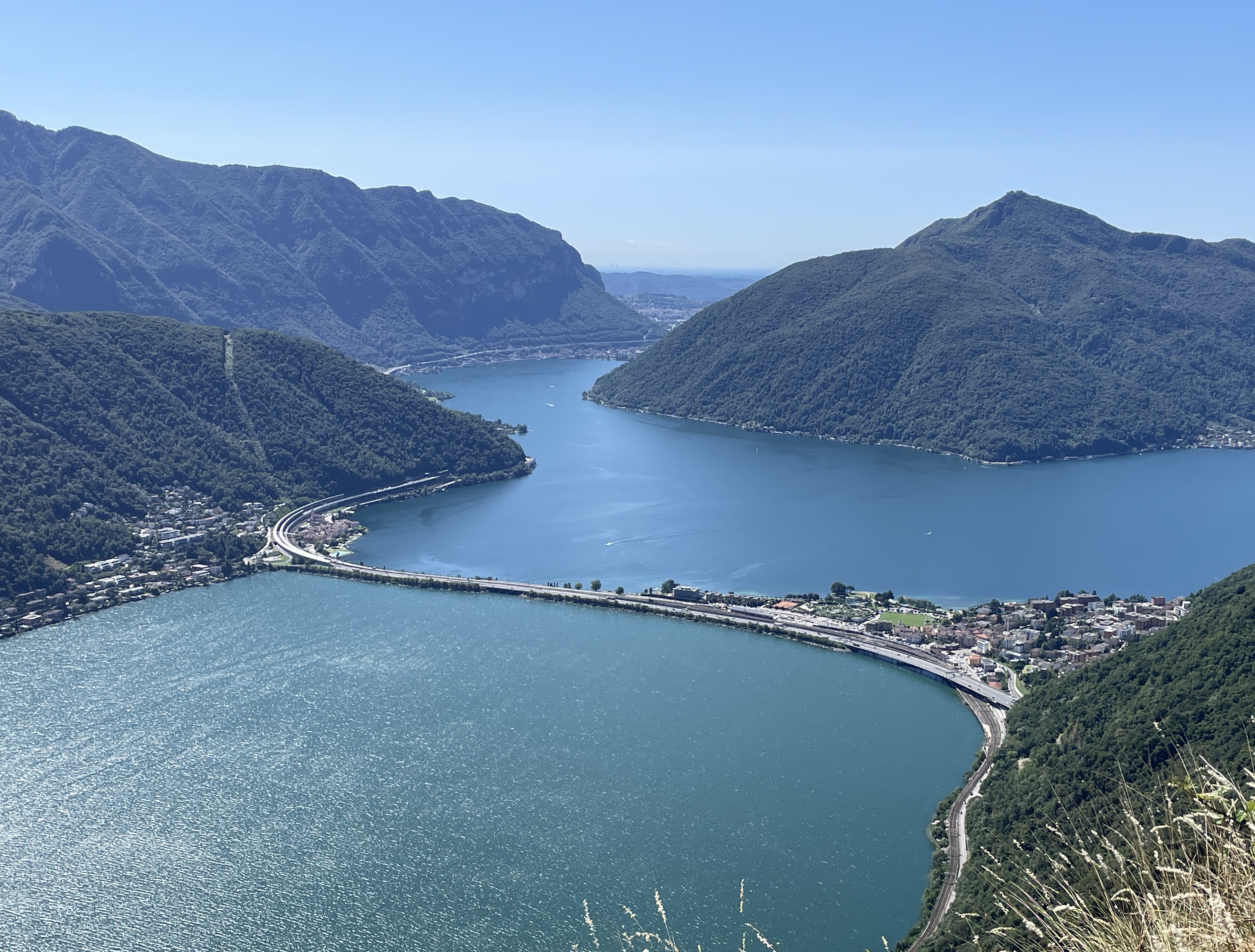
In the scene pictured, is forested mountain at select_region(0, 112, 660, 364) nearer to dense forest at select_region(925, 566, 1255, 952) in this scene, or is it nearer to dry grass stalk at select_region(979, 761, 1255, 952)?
dense forest at select_region(925, 566, 1255, 952)

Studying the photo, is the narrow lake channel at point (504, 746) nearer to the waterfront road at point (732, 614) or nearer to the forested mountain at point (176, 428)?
the waterfront road at point (732, 614)

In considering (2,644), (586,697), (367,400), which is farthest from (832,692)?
(367,400)

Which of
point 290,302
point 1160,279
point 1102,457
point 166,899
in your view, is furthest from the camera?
point 290,302

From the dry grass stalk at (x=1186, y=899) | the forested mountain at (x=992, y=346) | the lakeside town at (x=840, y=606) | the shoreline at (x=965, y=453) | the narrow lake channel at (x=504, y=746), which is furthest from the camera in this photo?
the forested mountain at (x=992, y=346)

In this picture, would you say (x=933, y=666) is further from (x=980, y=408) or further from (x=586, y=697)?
(x=980, y=408)

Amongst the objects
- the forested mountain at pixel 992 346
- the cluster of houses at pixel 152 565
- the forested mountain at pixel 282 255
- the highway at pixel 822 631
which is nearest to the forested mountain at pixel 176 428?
the cluster of houses at pixel 152 565

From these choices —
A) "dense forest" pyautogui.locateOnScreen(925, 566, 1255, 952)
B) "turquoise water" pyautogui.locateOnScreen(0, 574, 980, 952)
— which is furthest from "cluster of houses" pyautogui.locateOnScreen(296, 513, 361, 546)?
"dense forest" pyautogui.locateOnScreen(925, 566, 1255, 952)
